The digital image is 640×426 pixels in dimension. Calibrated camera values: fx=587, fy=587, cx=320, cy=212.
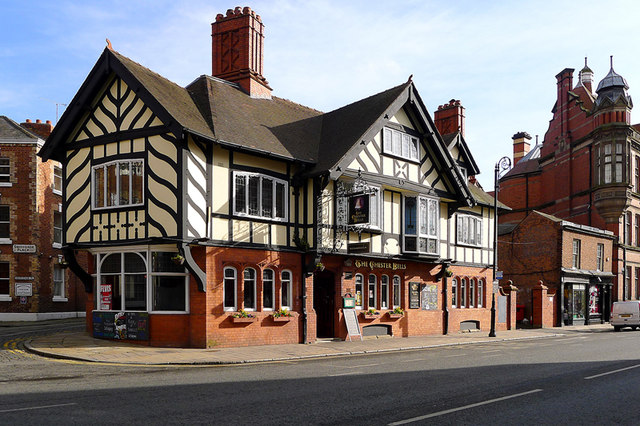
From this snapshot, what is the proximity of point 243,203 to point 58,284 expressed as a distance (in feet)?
59.0

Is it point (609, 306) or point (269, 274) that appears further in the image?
point (609, 306)

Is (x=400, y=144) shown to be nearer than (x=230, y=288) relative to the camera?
No

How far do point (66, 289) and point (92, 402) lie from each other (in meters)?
26.0

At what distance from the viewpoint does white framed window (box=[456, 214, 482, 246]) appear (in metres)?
29.8

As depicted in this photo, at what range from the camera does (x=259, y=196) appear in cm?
2062

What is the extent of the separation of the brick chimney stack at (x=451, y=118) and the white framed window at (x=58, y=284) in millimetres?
23073

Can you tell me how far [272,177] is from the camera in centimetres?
2119

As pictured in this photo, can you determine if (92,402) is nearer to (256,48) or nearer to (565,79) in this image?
(256,48)

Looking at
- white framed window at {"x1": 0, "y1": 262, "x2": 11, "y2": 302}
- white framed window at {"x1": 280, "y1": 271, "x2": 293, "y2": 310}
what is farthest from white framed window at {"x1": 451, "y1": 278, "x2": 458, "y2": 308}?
white framed window at {"x1": 0, "y1": 262, "x2": 11, "y2": 302}

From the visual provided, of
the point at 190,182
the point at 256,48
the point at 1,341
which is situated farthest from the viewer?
the point at 256,48

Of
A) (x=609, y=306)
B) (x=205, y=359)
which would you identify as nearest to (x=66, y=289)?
(x=205, y=359)

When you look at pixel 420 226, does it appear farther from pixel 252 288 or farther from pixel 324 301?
pixel 252 288

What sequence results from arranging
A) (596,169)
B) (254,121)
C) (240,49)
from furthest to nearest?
1. (596,169)
2. (240,49)
3. (254,121)

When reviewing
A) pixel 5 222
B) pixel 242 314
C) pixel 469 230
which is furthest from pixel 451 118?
pixel 5 222
